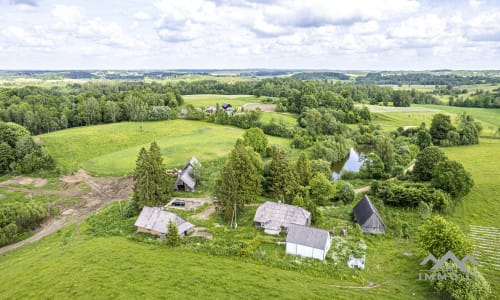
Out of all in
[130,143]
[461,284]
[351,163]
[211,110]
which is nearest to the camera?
[461,284]

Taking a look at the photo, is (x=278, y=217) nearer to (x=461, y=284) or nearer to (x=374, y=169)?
(x=461, y=284)

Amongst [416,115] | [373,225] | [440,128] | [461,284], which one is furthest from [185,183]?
[416,115]

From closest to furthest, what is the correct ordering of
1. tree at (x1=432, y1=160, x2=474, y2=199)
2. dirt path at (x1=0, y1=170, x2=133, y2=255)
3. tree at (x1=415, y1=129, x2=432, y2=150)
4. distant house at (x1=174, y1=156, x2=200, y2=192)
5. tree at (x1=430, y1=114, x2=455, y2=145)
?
dirt path at (x1=0, y1=170, x2=133, y2=255), tree at (x1=432, y1=160, x2=474, y2=199), distant house at (x1=174, y1=156, x2=200, y2=192), tree at (x1=415, y1=129, x2=432, y2=150), tree at (x1=430, y1=114, x2=455, y2=145)

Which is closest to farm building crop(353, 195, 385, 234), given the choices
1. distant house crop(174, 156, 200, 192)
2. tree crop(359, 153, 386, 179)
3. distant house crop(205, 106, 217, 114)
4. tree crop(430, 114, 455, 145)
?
tree crop(359, 153, 386, 179)

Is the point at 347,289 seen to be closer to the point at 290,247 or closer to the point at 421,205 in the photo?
the point at 290,247

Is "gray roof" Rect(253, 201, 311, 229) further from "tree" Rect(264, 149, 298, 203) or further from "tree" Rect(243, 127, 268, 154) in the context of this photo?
"tree" Rect(243, 127, 268, 154)
